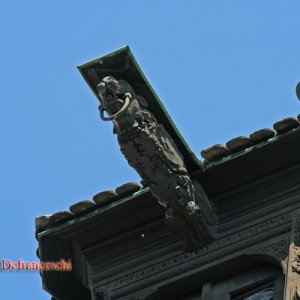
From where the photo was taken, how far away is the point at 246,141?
25.5m

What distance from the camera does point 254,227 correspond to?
25156 mm

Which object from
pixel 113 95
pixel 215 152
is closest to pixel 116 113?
pixel 113 95

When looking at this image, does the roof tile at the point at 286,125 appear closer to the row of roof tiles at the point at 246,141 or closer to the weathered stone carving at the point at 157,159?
the row of roof tiles at the point at 246,141

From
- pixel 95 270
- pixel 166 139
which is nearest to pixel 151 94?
pixel 166 139

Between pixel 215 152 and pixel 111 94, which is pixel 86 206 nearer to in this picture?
pixel 215 152

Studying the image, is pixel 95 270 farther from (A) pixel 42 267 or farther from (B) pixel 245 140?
(B) pixel 245 140

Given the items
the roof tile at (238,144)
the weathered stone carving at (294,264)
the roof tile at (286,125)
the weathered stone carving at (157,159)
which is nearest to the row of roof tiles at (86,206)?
the weathered stone carving at (157,159)

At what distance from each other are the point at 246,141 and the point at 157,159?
4.06 ft

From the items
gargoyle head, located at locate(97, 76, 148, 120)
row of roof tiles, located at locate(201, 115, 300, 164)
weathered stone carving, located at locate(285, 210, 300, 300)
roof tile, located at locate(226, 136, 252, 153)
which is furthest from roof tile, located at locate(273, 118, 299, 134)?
gargoyle head, located at locate(97, 76, 148, 120)

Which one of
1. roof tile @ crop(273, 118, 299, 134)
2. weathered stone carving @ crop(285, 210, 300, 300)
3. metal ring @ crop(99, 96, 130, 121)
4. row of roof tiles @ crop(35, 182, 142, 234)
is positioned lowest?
weathered stone carving @ crop(285, 210, 300, 300)

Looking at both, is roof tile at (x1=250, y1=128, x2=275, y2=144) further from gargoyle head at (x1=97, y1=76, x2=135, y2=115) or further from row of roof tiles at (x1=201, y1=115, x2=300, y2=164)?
gargoyle head at (x1=97, y1=76, x2=135, y2=115)

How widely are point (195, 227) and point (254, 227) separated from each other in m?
0.74

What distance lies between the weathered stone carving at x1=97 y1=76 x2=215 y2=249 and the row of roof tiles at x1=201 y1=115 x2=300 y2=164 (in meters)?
0.43

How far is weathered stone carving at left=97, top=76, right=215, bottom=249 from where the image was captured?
24797 mm
